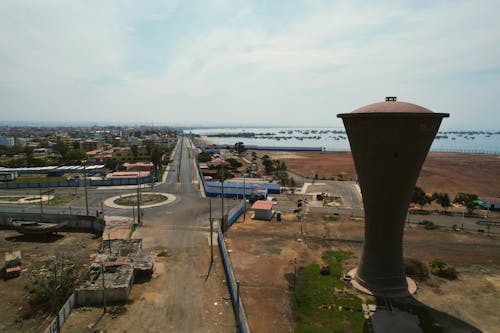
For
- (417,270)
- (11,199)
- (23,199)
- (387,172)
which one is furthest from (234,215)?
(11,199)

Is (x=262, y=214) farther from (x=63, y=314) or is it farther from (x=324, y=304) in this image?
(x=63, y=314)

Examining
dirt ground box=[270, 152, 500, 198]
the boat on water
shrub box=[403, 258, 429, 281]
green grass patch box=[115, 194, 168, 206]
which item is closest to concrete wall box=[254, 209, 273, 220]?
green grass patch box=[115, 194, 168, 206]

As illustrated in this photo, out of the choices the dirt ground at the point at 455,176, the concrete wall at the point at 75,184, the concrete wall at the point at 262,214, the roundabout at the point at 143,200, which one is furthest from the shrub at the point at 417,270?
the concrete wall at the point at 75,184

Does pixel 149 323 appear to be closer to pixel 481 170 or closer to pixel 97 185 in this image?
pixel 97 185

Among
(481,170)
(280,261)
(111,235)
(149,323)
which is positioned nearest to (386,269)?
(280,261)

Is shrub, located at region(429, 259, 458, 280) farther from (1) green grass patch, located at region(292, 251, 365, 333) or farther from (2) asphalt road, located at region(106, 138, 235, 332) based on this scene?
(2) asphalt road, located at region(106, 138, 235, 332)

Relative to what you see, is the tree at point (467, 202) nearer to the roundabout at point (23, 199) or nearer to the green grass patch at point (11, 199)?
the roundabout at point (23, 199)
